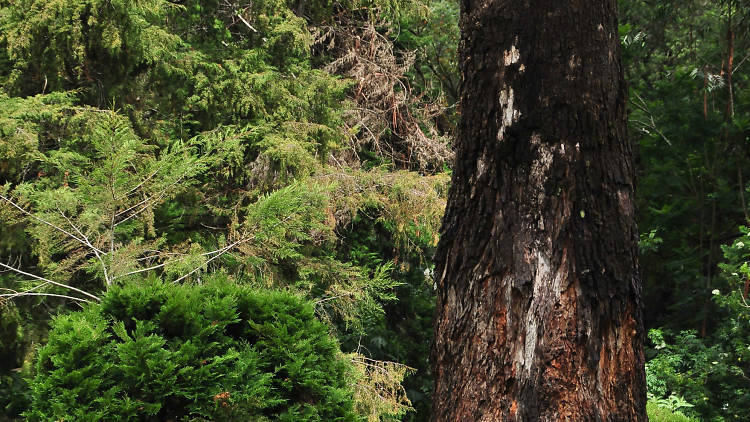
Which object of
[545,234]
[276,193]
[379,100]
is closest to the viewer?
[545,234]

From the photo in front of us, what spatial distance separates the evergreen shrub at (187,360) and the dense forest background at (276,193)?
0.02 meters

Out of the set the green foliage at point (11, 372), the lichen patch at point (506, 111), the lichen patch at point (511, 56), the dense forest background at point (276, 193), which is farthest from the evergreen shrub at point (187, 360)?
the green foliage at point (11, 372)

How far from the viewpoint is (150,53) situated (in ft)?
20.9

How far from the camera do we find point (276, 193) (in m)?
4.81

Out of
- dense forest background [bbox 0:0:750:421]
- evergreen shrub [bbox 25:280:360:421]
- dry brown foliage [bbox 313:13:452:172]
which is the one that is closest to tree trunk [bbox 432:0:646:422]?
evergreen shrub [bbox 25:280:360:421]

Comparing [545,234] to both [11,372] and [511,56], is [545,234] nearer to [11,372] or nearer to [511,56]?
[511,56]

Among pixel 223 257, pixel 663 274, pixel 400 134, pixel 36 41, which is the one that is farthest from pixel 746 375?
pixel 36 41

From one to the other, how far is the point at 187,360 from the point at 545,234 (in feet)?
5.32

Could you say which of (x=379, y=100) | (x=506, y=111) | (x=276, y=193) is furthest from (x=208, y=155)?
(x=379, y=100)

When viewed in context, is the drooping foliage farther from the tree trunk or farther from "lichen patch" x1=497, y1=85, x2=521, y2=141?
"lichen patch" x1=497, y1=85, x2=521, y2=141

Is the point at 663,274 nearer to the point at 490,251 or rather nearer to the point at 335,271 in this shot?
the point at 335,271

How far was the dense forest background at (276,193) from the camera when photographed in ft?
11.2

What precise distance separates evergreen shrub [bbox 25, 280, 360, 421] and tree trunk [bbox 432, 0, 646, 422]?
2.69 ft

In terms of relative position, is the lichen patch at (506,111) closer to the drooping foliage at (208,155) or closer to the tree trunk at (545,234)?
the tree trunk at (545,234)
